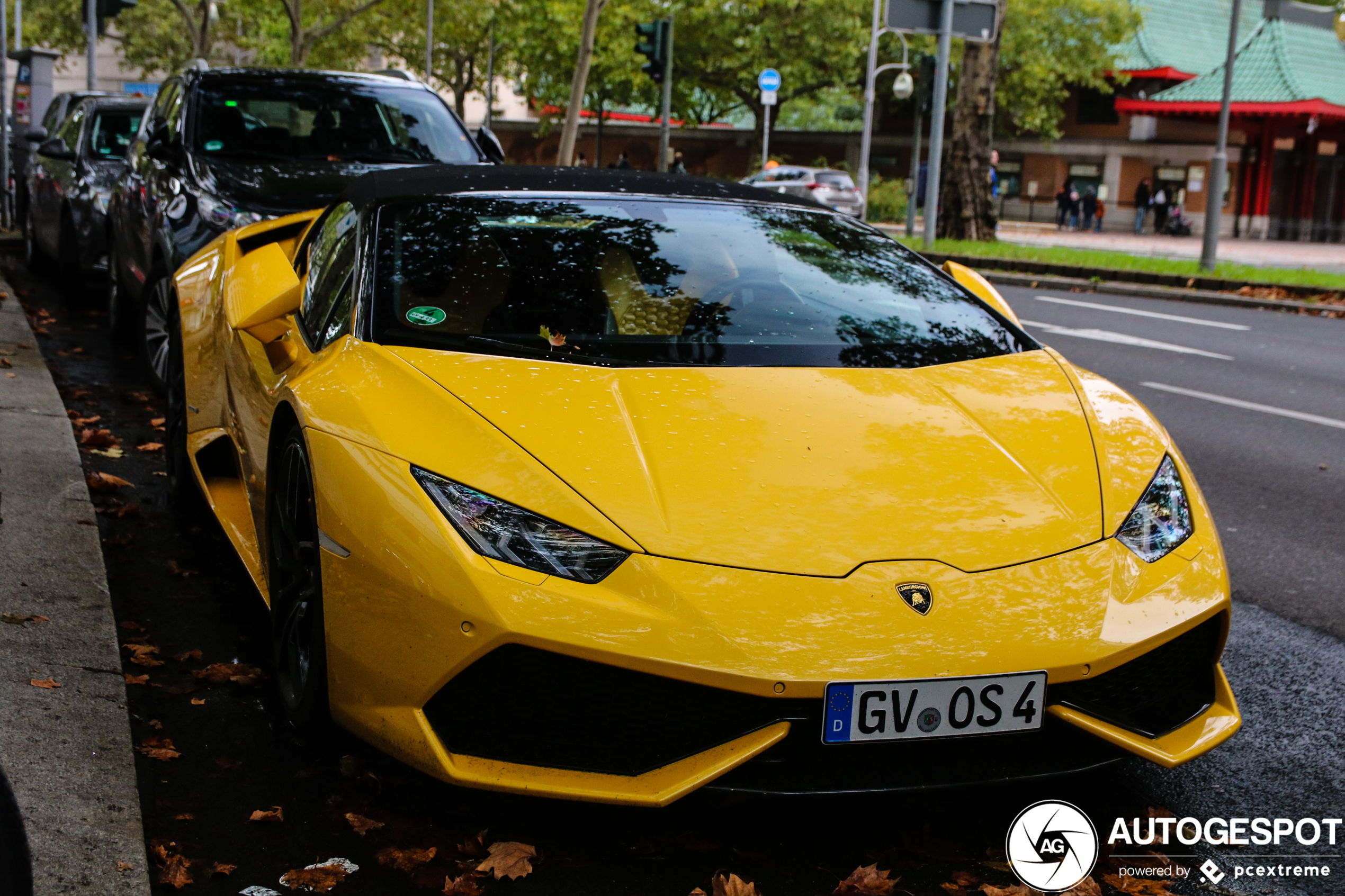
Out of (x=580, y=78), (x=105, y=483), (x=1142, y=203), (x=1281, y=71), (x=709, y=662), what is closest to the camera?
(x=709, y=662)

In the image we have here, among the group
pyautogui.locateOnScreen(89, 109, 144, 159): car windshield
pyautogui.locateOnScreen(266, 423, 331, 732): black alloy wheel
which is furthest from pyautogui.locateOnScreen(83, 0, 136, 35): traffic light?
pyautogui.locateOnScreen(266, 423, 331, 732): black alloy wheel

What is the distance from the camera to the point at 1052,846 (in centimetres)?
281

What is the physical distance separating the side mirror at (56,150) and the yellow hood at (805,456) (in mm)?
7788

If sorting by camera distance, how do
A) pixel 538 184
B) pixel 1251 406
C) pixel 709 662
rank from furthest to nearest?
pixel 1251 406 → pixel 538 184 → pixel 709 662

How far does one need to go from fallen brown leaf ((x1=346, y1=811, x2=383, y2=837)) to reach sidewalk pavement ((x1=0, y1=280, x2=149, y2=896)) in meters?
0.41

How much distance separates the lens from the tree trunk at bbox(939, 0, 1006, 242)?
81.9 feet

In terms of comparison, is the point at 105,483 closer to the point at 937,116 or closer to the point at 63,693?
the point at 63,693

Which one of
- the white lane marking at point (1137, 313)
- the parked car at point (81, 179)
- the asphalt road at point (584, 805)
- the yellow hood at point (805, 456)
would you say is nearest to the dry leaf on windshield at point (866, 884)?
the asphalt road at point (584, 805)

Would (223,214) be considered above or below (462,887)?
above

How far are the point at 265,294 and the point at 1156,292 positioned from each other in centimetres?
1535

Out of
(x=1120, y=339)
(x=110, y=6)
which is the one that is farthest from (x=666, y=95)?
(x=1120, y=339)

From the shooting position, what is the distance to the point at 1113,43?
45938 millimetres

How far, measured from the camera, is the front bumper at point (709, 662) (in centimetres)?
251

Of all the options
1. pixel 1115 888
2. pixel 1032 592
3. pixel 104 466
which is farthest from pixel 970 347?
pixel 104 466
